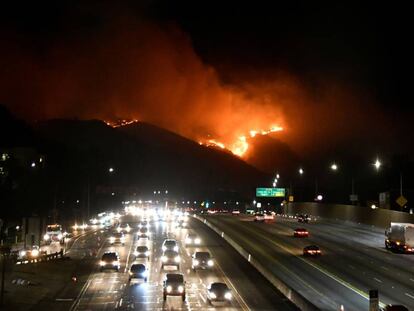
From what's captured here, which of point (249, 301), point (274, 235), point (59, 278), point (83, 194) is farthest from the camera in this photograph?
point (83, 194)

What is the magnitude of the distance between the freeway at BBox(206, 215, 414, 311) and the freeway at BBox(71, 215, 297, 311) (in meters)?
2.47

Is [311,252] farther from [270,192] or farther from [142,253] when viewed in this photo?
[270,192]

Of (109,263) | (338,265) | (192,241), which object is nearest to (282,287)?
(338,265)

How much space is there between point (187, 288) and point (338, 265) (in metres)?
17.7

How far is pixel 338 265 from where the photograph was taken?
5606cm

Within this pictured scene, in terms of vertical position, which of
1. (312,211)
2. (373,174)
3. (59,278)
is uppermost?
(373,174)

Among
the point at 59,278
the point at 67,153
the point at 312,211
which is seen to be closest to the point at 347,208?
the point at 312,211

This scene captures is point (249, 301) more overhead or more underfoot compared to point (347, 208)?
more underfoot

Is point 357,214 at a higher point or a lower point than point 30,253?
higher

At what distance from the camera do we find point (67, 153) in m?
168

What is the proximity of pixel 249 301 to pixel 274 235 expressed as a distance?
48.9 meters

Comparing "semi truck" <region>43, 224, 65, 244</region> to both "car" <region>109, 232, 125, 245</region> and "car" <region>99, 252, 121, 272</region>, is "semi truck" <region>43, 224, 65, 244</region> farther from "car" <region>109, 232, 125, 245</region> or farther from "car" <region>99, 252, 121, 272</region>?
"car" <region>99, 252, 121, 272</region>

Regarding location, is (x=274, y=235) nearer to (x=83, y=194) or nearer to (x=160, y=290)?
(x=160, y=290)

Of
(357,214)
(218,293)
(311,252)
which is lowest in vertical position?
(218,293)
